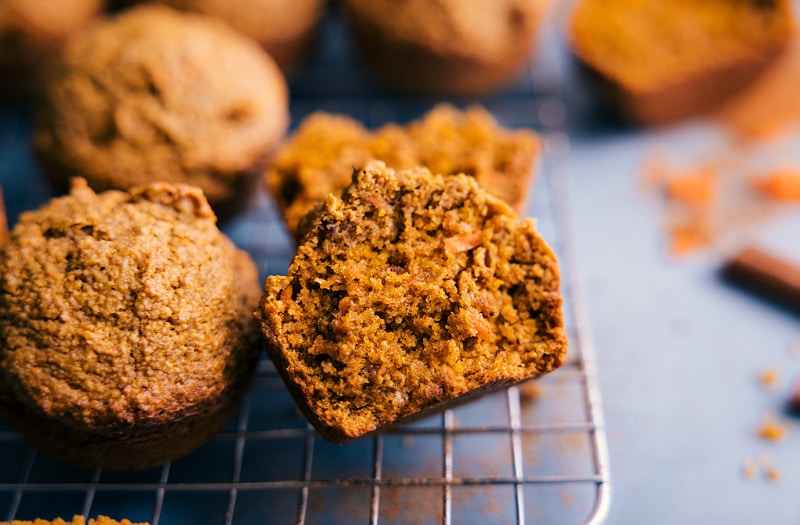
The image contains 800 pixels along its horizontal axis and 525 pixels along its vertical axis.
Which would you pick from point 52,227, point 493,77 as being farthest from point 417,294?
point 493,77

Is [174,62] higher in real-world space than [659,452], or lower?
higher

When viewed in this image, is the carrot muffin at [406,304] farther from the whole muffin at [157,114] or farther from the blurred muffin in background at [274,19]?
the blurred muffin in background at [274,19]

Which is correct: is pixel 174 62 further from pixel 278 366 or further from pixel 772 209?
pixel 772 209

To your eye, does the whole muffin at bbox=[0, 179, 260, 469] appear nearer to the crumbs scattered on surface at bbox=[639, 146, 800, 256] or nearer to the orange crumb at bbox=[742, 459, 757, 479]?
the orange crumb at bbox=[742, 459, 757, 479]

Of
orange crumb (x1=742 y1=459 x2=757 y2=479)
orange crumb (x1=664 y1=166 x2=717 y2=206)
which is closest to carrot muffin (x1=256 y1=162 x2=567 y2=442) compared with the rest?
Answer: orange crumb (x1=742 y1=459 x2=757 y2=479)

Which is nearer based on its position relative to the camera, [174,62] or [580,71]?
[174,62]

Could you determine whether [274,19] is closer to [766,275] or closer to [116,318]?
[116,318]

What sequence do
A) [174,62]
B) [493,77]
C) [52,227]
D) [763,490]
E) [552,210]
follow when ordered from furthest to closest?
[493,77] < [552,210] < [174,62] < [763,490] < [52,227]
